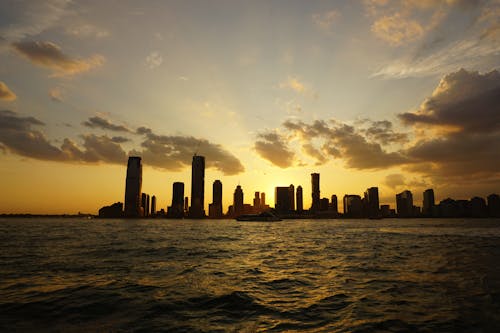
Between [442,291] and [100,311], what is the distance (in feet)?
65.9

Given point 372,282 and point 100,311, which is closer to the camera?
point 100,311

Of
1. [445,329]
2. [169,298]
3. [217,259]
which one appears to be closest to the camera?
[445,329]

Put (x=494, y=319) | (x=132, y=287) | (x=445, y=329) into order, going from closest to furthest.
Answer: (x=445, y=329) → (x=494, y=319) → (x=132, y=287)

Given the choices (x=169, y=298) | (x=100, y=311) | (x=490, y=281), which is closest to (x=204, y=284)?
(x=169, y=298)

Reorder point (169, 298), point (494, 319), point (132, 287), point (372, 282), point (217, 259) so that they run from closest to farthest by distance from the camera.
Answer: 1. point (494, 319)
2. point (169, 298)
3. point (132, 287)
4. point (372, 282)
5. point (217, 259)

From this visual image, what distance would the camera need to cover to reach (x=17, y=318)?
14.8 meters

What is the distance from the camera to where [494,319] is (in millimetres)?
14117

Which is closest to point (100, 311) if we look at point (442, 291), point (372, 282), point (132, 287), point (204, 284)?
point (132, 287)

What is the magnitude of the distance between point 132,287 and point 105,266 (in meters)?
10.5

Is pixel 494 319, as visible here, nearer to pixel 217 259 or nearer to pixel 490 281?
pixel 490 281

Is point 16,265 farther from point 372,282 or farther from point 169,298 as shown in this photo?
point 372,282

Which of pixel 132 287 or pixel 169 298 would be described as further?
pixel 132 287

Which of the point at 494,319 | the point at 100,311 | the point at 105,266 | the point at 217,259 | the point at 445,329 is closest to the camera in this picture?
the point at 445,329

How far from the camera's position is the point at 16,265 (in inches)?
1198
